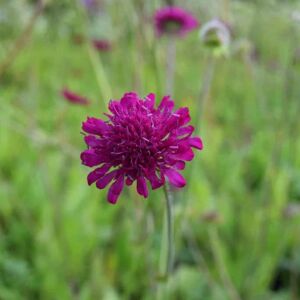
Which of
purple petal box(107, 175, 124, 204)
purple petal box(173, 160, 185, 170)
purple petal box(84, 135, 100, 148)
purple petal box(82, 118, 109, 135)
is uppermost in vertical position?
purple petal box(82, 118, 109, 135)

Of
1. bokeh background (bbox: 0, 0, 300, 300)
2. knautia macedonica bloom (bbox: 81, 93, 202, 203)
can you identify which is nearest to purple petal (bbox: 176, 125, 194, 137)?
knautia macedonica bloom (bbox: 81, 93, 202, 203)

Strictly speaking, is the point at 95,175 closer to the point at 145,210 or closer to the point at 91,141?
the point at 91,141

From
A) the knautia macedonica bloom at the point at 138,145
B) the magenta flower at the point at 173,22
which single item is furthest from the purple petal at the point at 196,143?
the magenta flower at the point at 173,22

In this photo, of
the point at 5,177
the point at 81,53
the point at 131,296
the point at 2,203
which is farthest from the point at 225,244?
the point at 81,53

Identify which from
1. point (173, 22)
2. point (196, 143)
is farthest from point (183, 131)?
point (173, 22)

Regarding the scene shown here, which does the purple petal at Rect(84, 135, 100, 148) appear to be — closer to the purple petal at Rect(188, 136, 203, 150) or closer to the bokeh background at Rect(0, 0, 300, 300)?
the purple petal at Rect(188, 136, 203, 150)

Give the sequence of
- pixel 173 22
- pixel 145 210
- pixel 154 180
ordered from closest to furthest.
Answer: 1. pixel 154 180
2. pixel 145 210
3. pixel 173 22

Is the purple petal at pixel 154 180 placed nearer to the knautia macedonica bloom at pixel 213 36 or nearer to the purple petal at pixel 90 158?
the purple petal at pixel 90 158

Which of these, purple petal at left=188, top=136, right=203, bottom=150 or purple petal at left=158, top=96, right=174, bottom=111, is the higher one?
purple petal at left=158, top=96, right=174, bottom=111
